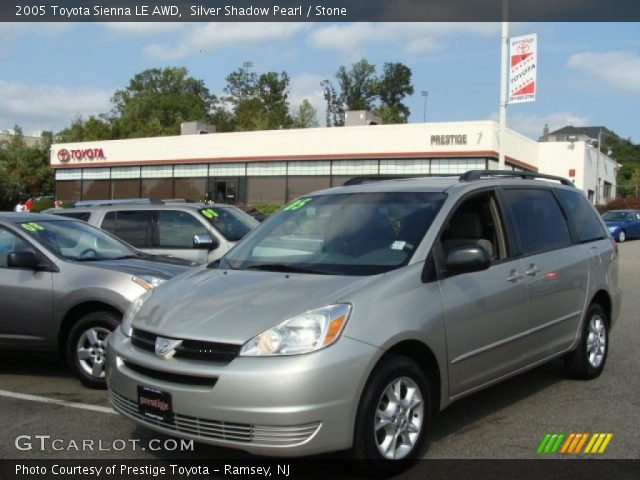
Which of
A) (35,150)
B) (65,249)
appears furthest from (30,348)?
(35,150)

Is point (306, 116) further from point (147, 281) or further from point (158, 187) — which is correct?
point (147, 281)

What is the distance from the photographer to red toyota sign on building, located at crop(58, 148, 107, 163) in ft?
152

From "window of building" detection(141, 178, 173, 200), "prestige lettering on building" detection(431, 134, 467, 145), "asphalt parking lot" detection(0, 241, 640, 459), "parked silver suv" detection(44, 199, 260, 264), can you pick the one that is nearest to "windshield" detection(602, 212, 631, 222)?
"prestige lettering on building" detection(431, 134, 467, 145)

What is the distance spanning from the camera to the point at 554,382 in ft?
21.4

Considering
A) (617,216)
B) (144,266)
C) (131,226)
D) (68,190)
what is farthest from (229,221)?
(68,190)

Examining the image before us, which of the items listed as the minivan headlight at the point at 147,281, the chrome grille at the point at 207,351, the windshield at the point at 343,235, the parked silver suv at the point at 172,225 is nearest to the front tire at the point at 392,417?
the windshield at the point at 343,235

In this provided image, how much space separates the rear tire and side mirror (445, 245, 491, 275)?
222cm

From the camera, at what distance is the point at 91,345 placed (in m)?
6.34

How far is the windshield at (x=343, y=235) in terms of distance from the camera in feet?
15.6

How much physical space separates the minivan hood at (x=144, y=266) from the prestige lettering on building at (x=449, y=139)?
28.8 metres

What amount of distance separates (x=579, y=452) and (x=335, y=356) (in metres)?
1.97

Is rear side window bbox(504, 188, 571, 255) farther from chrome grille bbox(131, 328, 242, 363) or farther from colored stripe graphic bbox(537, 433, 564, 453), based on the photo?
chrome grille bbox(131, 328, 242, 363)

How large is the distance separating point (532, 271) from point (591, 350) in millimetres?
1539

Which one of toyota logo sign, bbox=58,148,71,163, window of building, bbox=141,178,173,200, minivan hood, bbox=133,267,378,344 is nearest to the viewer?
minivan hood, bbox=133,267,378,344
